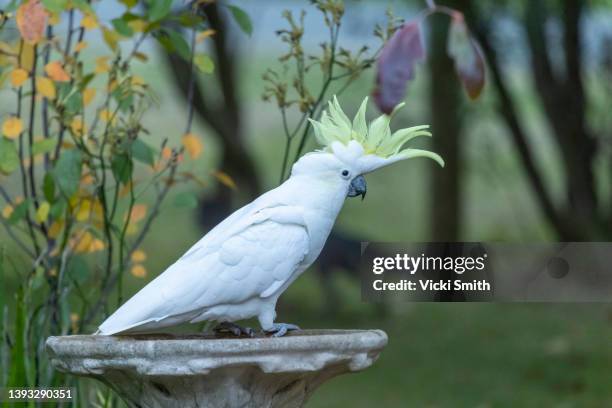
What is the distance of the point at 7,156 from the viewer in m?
3.08

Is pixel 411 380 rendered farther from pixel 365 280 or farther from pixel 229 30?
pixel 229 30

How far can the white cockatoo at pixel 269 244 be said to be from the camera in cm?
240

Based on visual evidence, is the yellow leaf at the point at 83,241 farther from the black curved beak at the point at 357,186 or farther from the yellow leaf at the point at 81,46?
the black curved beak at the point at 357,186

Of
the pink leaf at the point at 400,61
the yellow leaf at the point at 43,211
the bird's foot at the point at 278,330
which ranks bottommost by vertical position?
the bird's foot at the point at 278,330

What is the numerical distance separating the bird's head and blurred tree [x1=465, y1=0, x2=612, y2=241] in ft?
12.0

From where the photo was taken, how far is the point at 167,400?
2.52 metres

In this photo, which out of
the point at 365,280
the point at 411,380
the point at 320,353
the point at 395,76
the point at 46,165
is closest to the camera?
the point at 395,76

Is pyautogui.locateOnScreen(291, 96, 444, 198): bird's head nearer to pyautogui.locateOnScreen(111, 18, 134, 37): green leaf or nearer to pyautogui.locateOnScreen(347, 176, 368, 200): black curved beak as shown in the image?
pyautogui.locateOnScreen(347, 176, 368, 200): black curved beak

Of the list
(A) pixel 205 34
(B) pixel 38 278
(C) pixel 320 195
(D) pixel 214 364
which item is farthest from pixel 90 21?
(D) pixel 214 364

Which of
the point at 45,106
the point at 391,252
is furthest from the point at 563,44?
the point at 45,106

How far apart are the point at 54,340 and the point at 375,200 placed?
7768mm

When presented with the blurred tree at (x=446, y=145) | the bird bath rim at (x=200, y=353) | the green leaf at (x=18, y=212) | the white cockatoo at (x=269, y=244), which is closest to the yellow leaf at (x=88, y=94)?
the green leaf at (x=18, y=212)

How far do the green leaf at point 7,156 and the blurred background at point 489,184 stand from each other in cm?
219

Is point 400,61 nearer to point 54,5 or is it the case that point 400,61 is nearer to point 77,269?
point 54,5
